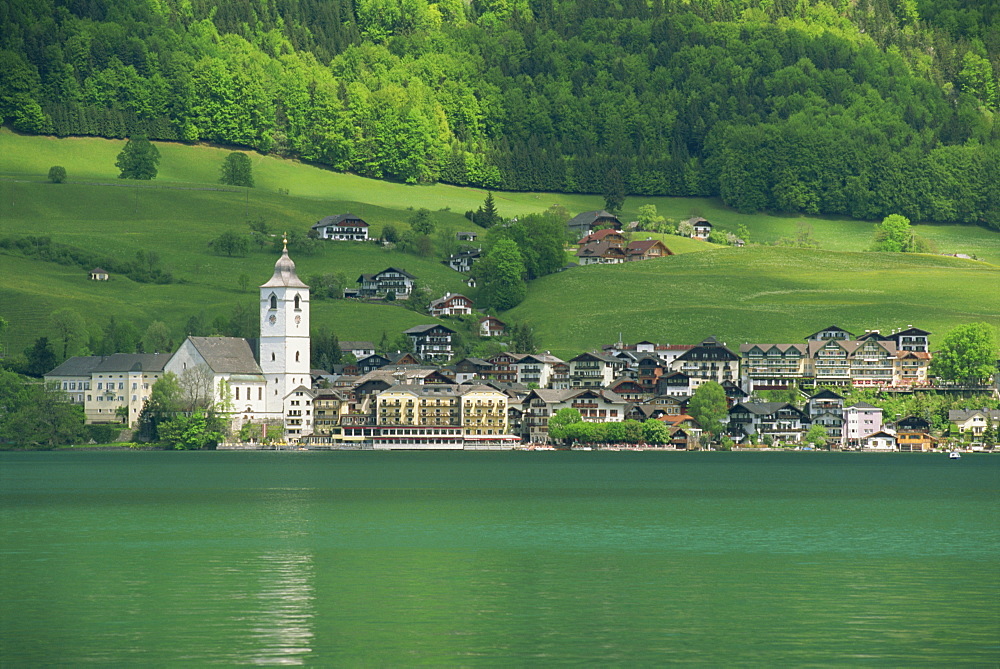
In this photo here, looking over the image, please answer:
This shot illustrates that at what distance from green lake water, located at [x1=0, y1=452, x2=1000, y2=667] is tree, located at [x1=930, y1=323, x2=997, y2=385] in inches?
2488

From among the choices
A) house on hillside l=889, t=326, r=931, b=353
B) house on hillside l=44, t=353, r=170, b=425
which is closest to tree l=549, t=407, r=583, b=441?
house on hillside l=889, t=326, r=931, b=353

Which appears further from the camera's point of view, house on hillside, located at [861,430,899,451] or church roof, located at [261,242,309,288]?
church roof, located at [261,242,309,288]

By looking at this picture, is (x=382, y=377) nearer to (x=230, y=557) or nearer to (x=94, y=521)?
(x=94, y=521)

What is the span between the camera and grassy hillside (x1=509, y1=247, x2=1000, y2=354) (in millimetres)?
160125

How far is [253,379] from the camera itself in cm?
14438

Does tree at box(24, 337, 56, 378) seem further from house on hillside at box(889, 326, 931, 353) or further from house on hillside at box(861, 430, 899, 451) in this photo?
house on hillside at box(889, 326, 931, 353)

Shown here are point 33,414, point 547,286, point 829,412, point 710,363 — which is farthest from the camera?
point 547,286

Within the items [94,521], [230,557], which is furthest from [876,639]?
[94,521]

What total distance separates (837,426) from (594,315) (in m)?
35.0

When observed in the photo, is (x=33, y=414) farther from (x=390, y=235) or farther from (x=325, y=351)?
(x=390, y=235)

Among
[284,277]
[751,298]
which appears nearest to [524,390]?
[284,277]

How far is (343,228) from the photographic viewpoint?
19600 centimetres

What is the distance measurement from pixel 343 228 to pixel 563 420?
63.4 metres

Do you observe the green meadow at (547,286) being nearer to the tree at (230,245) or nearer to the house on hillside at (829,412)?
the tree at (230,245)
